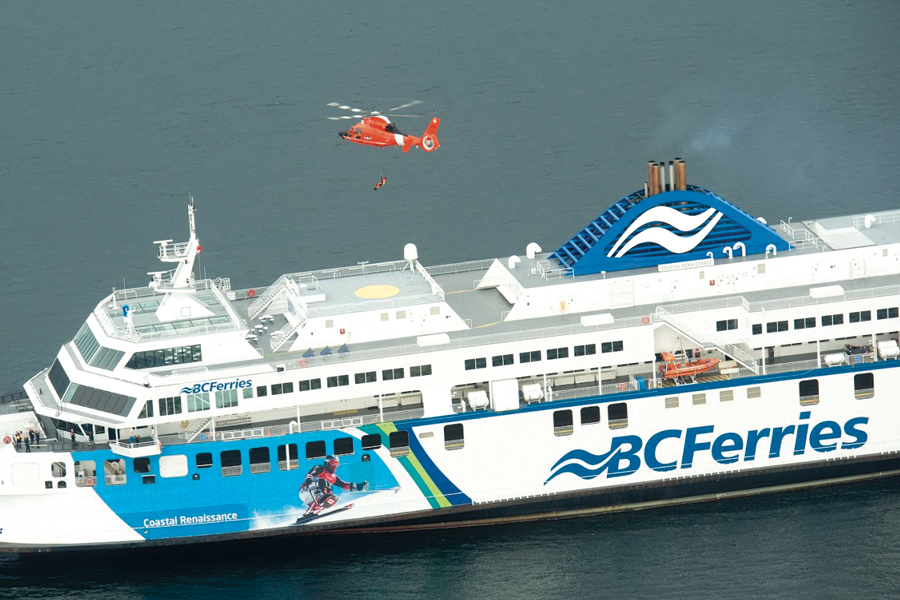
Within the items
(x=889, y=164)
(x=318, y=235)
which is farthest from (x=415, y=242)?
(x=889, y=164)

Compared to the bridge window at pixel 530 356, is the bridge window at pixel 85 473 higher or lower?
lower

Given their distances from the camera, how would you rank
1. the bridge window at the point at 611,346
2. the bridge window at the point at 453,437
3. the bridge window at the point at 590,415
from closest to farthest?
the bridge window at the point at 453,437
the bridge window at the point at 590,415
the bridge window at the point at 611,346

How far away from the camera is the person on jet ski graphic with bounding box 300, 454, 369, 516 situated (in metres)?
59.2

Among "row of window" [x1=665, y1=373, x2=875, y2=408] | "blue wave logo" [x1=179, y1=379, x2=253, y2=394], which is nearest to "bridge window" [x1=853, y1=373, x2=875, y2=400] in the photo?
"row of window" [x1=665, y1=373, x2=875, y2=408]

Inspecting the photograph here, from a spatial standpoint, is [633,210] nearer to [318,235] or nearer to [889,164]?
[318,235]

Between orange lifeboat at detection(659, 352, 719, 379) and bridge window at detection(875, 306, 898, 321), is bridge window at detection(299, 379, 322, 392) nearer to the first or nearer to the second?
orange lifeboat at detection(659, 352, 719, 379)

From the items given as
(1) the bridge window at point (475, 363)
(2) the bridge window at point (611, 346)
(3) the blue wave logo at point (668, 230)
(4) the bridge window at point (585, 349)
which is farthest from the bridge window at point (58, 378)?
(3) the blue wave logo at point (668, 230)

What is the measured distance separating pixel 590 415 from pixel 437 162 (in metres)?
34.2

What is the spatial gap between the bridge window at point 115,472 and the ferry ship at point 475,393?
2.3 inches

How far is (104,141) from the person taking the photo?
320ft

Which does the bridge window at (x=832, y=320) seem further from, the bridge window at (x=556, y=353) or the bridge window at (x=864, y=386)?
the bridge window at (x=556, y=353)

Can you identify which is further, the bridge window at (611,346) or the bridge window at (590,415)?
the bridge window at (611,346)

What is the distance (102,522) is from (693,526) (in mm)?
20559

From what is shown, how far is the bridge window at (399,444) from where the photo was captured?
195ft
